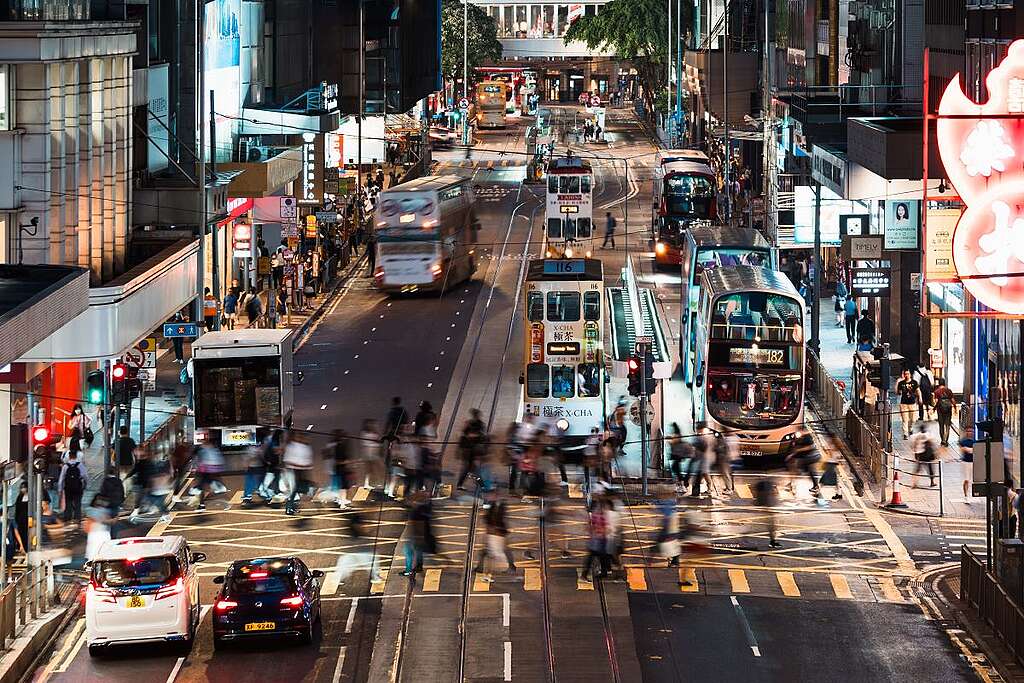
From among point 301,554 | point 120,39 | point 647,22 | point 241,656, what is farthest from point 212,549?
point 647,22

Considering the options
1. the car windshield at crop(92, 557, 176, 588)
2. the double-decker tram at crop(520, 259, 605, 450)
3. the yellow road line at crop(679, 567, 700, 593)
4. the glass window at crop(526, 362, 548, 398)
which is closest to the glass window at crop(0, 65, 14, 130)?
the double-decker tram at crop(520, 259, 605, 450)

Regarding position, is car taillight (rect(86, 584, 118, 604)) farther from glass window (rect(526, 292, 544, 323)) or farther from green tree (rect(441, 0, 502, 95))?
green tree (rect(441, 0, 502, 95))

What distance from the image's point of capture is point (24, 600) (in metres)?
29.0

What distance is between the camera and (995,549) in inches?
1216

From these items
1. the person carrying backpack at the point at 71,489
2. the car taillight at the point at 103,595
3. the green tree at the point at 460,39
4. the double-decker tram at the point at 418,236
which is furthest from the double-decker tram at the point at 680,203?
the green tree at the point at 460,39

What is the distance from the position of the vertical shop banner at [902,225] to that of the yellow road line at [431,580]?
21739 millimetres

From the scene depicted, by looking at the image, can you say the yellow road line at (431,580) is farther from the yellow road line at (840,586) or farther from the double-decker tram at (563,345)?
the double-decker tram at (563,345)

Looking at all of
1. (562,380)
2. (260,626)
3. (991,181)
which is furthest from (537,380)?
(991,181)

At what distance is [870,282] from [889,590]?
755 inches

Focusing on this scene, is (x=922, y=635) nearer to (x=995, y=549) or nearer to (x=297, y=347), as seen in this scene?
(x=995, y=549)

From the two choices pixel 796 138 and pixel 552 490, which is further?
pixel 796 138

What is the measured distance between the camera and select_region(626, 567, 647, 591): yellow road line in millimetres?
32156

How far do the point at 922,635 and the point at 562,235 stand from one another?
160 feet

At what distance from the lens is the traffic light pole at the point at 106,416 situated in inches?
1522
